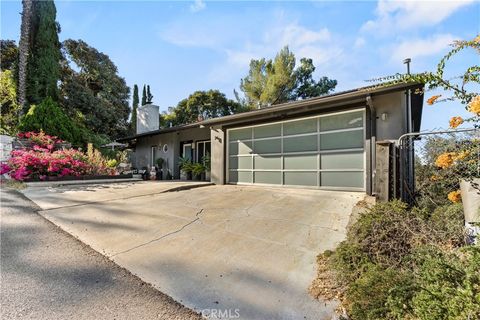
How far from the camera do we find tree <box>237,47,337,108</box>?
21.5m

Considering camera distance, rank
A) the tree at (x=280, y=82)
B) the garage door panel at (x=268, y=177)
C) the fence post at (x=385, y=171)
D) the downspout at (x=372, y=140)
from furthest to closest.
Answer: the tree at (x=280, y=82) → the garage door panel at (x=268, y=177) → the downspout at (x=372, y=140) → the fence post at (x=385, y=171)

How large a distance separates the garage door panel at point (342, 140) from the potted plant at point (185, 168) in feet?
22.3

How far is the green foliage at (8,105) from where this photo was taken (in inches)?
581

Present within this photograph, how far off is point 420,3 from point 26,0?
20039mm

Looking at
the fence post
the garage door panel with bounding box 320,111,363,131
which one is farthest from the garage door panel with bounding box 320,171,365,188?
the fence post

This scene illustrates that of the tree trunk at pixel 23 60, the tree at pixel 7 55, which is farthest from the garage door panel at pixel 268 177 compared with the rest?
the tree at pixel 7 55

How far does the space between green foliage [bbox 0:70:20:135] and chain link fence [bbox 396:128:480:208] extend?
755 inches

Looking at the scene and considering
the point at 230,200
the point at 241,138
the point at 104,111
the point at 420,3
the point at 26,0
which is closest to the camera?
the point at 420,3

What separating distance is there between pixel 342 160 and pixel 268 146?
103 inches

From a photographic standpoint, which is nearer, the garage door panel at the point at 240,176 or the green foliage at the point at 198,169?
the garage door panel at the point at 240,176

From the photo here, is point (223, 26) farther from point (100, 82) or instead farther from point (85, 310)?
point (100, 82)

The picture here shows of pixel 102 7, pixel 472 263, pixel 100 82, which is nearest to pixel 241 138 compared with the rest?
pixel 102 7

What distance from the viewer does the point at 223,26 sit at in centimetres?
742

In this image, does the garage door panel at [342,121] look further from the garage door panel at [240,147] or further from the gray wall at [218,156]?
the gray wall at [218,156]
